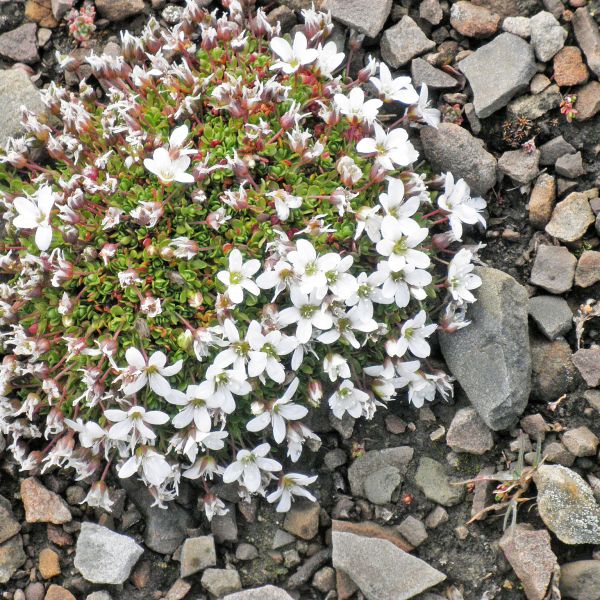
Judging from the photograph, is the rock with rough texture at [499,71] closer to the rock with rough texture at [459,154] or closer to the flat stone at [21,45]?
the rock with rough texture at [459,154]

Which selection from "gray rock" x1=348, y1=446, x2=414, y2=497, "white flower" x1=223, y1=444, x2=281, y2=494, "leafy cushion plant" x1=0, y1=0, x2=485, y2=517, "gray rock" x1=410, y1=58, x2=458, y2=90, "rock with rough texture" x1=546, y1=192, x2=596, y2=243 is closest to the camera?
"leafy cushion plant" x1=0, y1=0, x2=485, y2=517

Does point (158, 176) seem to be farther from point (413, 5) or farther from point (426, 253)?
point (413, 5)

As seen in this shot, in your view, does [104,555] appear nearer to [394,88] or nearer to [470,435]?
[470,435]

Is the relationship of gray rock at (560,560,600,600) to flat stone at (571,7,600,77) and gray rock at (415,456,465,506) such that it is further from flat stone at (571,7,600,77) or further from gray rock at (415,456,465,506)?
flat stone at (571,7,600,77)

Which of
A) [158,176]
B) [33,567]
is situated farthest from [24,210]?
[33,567]

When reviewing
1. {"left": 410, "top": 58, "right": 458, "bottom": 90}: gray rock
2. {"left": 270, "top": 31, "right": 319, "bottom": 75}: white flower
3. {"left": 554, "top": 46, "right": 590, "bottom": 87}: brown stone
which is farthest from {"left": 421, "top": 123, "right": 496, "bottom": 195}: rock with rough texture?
{"left": 270, "top": 31, "right": 319, "bottom": 75}: white flower

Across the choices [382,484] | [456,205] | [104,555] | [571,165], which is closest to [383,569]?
[382,484]
